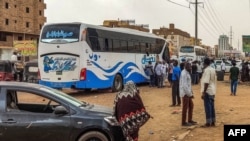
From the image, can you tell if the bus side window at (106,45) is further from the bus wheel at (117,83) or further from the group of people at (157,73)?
the group of people at (157,73)

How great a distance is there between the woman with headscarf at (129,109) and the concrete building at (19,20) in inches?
2359

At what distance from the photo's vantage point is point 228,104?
17609mm

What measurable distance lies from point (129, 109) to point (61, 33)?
1424cm

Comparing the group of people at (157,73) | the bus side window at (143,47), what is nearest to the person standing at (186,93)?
the group of people at (157,73)

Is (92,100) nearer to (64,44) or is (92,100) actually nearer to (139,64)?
(64,44)

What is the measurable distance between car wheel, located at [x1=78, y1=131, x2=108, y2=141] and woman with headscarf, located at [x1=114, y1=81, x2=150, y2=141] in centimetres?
46

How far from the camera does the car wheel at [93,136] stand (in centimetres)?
808

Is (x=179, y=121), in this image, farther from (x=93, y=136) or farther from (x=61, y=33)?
(x=61, y=33)

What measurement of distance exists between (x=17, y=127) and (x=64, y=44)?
13777mm

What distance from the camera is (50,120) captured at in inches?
312

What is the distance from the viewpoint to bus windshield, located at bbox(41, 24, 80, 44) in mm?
21266

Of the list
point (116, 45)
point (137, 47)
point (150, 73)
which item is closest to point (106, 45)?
point (116, 45)

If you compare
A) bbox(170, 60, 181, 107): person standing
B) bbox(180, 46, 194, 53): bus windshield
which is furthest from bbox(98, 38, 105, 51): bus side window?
bbox(180, 46, 194, 53): bus windshield

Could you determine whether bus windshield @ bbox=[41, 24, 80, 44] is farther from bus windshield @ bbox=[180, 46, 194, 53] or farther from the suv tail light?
bus windshield @ bbox=[180, 46, 194, 53]
